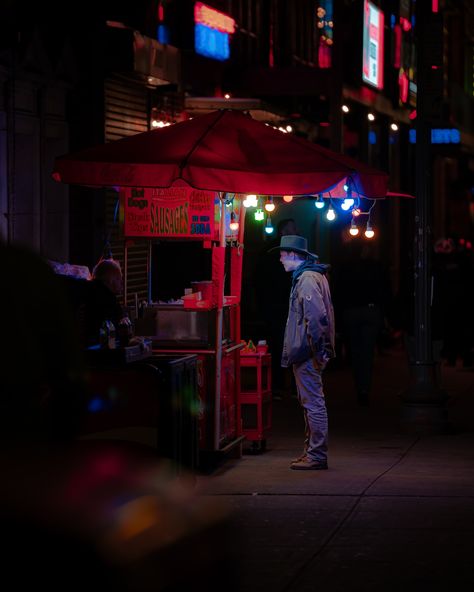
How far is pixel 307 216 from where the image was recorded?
67.8 ft

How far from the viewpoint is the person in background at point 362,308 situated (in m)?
15.7

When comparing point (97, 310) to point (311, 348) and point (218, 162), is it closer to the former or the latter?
point (218, 162)

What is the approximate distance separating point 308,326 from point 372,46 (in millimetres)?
13507

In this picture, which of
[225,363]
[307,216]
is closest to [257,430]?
[225,363]

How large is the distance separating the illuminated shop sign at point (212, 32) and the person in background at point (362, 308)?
13.0ft

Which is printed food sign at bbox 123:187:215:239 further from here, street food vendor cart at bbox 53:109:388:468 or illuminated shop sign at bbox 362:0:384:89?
illuminated shop sign at bbox 362:0:384:89

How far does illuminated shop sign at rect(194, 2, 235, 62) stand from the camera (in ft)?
58.4

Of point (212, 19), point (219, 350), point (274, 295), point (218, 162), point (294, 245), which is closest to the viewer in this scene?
point (218, 162)

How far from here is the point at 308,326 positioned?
11.2 m

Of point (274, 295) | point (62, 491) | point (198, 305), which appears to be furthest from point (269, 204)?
point (62, 491)

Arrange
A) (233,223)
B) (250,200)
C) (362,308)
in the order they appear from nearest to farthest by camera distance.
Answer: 1. (233,223)
2. (250,200)
3. (362,308)

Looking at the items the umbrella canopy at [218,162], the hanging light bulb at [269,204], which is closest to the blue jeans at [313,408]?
the umbrella canopy at [218,162]

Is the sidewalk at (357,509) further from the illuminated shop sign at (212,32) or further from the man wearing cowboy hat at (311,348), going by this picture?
the illuminated shop sign at (212,32)

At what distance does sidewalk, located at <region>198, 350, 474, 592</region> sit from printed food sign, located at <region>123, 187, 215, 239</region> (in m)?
1.96
